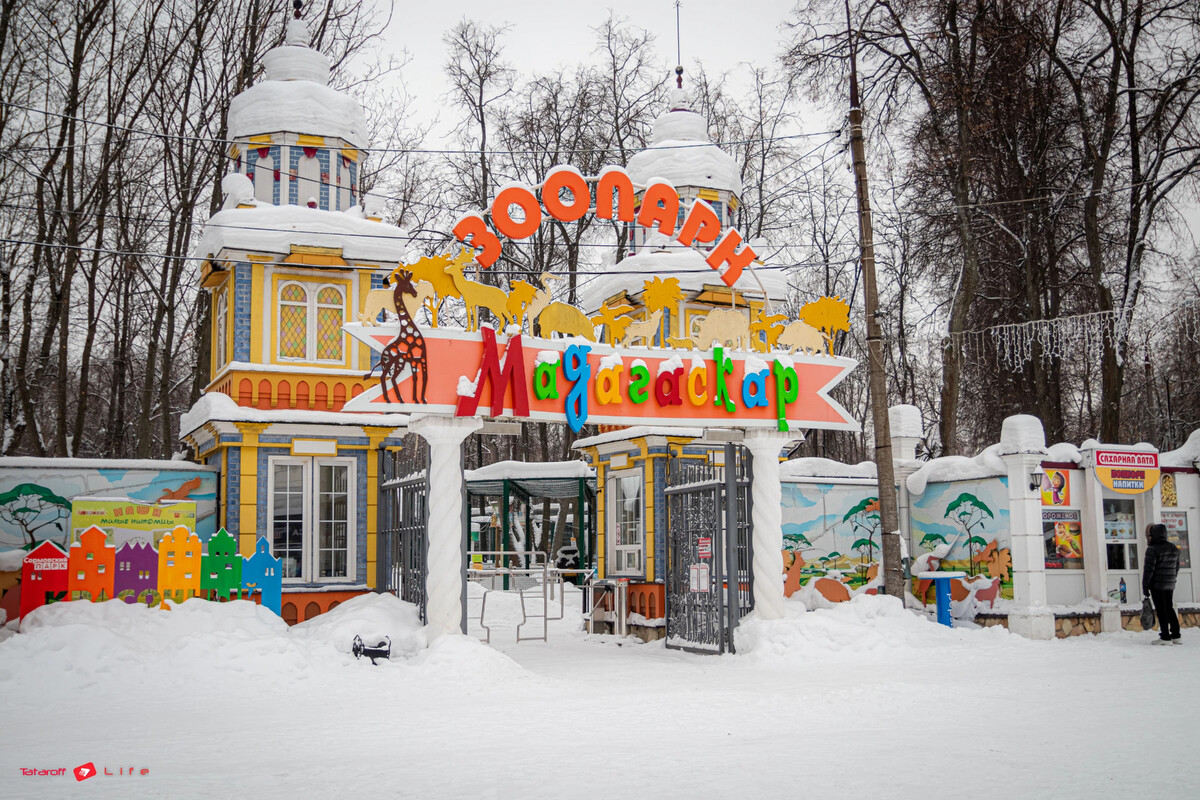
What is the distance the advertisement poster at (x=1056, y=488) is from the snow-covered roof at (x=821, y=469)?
3114 millimetres

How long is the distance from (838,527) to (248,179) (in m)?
11.7

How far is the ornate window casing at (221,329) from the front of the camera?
16.6 m

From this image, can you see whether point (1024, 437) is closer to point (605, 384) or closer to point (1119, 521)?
point (1119, 521)

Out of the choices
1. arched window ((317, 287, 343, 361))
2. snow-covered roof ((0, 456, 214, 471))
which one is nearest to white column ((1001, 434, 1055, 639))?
arched window ((317, 287, 343, 361))

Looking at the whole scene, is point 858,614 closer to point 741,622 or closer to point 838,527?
point 741,622

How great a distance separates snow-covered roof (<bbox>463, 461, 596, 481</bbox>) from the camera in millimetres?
26203

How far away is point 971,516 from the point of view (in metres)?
17.7

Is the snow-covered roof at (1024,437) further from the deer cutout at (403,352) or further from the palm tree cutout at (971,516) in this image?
the deer cutout at (403,352)

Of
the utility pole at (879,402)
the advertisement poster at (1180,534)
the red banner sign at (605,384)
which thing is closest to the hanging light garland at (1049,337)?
the advertisement poster at (1180,534)

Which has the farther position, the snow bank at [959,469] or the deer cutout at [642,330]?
the snow bank at [959,469]

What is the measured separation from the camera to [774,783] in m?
6.96

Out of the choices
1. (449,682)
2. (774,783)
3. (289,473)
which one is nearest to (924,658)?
(449,682)

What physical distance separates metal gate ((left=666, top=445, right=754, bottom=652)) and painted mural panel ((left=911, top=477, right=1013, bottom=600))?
4309 mm

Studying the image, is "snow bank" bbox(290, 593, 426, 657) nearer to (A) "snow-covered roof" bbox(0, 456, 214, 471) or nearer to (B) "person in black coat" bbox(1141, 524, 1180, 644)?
(A) "snow-covered roof" bbox(0, 456, 214, 471)
